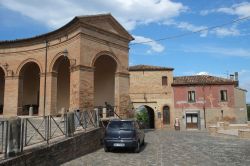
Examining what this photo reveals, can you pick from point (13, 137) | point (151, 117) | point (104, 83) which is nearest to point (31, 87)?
point (104, 83)

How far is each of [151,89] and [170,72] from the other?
330 centimetres

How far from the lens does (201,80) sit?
38406 millimetres

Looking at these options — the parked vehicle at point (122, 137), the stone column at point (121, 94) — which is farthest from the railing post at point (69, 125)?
the stone column at point (121, 94)

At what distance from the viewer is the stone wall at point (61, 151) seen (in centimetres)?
870

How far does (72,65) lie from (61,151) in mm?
9559

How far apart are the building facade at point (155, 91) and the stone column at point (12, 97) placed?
1789 cm

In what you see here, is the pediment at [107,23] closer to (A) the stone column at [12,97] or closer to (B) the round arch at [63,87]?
(B) the round arch at [63,87]

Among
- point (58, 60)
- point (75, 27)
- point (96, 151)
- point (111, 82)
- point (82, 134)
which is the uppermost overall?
point (75, 27)

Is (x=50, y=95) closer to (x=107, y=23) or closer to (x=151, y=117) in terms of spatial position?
(x=107, y=23)

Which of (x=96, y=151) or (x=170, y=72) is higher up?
(x=170, y=72)

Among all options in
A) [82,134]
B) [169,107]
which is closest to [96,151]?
[82,134]

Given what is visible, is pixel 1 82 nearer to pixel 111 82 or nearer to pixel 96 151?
pixel 111 82

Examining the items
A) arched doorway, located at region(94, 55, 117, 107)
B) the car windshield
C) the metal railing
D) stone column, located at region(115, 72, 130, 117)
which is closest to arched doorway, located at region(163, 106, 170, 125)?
arched doorway, located at region(94, 55, 117, 107)

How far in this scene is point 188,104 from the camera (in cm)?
3800
